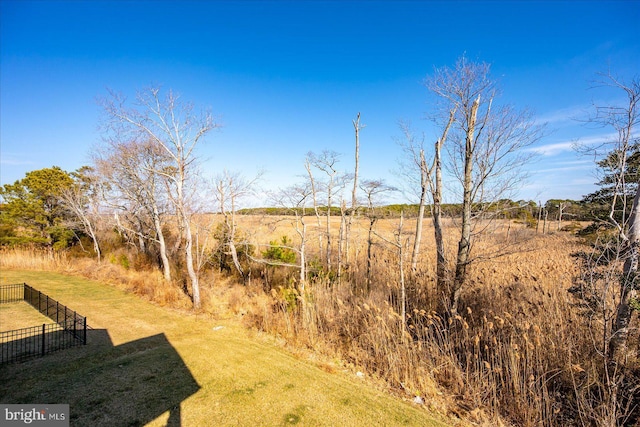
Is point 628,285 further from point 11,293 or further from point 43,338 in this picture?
point 11,293

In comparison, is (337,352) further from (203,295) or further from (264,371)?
(203,295)

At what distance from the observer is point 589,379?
428cm

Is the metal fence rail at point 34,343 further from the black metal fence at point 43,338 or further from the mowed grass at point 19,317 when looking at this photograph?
the mowed grass at point 19,317

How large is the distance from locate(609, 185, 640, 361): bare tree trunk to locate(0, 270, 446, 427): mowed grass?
298cm

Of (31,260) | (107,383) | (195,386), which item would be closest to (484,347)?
(195,386)

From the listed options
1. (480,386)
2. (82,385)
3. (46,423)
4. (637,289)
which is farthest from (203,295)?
(637,289)

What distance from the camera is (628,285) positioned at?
4109 millimetres

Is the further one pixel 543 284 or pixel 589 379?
pixel 543 284

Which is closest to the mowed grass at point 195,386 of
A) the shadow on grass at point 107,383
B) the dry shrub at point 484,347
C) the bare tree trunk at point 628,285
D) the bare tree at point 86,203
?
the shadow on grass at point 107,383

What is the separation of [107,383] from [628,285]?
8.49 m

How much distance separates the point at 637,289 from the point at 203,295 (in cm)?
1158

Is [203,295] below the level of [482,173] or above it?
below

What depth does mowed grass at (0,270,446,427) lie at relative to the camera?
4258mm

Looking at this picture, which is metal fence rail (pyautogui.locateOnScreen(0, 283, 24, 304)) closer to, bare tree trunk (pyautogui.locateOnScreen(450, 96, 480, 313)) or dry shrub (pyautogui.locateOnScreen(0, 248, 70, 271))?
dry shrub (pyautogui.locateOnScreen(0, 248, 70, 271))
